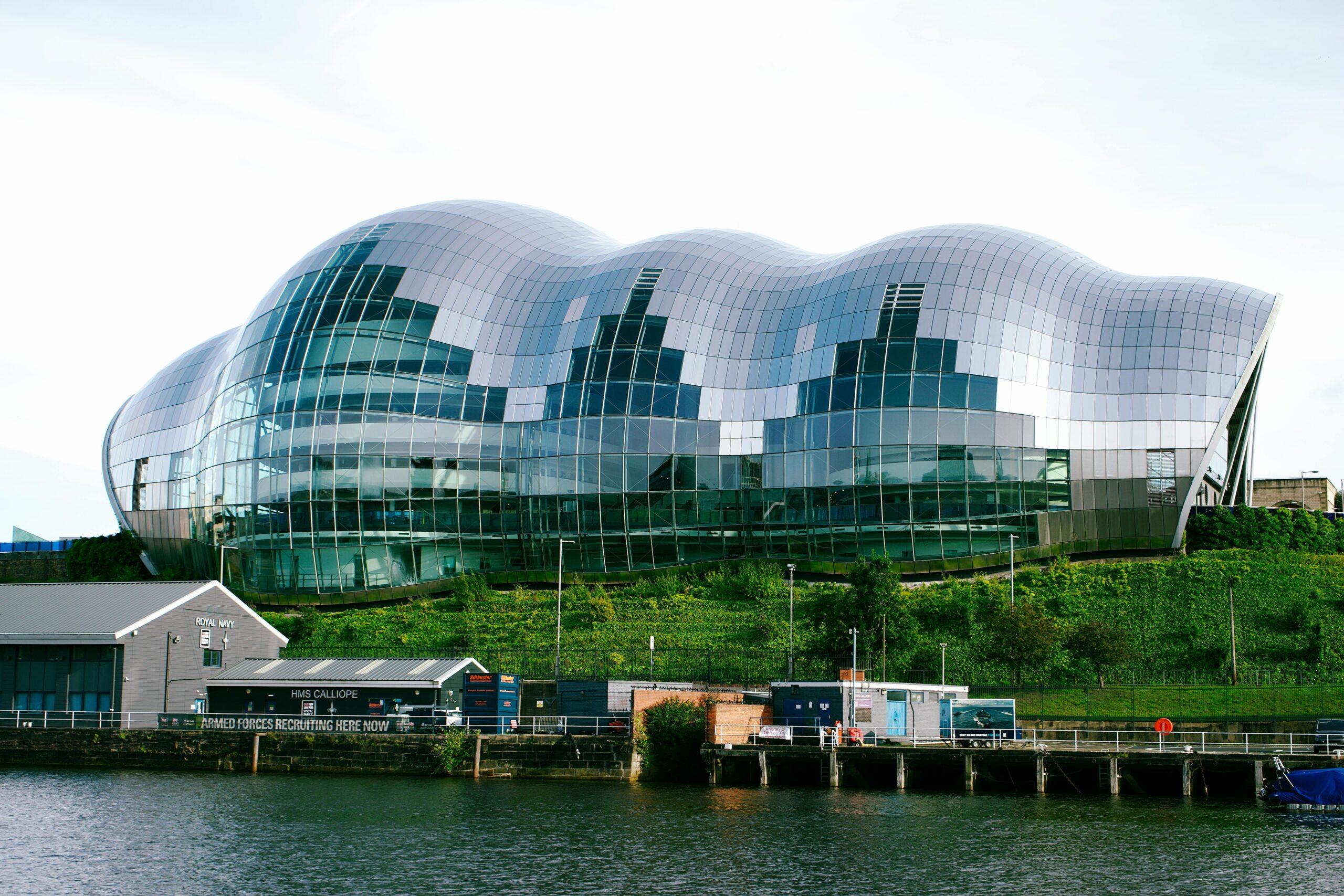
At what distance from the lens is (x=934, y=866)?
127 feet

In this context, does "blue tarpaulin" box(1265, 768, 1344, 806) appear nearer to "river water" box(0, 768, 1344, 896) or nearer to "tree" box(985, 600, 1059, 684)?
"river water" box(0, 768, 1344, 896)

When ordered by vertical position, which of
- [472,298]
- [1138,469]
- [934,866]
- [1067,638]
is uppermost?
[472,298]

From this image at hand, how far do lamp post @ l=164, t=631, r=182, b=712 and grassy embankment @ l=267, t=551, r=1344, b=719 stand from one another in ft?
48.5

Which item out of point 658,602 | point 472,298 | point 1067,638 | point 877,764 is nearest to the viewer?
point 877,764

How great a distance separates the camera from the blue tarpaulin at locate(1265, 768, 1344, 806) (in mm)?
51000

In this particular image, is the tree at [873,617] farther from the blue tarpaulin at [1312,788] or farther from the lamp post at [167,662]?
the lamp post at [167,662]

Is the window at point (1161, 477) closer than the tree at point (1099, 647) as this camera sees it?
No

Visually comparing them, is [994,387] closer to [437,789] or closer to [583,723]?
[583,723]

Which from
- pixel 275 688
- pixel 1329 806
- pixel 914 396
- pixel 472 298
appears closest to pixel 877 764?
pixel 1329 806

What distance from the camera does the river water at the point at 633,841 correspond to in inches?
1428

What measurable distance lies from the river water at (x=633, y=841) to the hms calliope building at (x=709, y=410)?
39340 millimetres

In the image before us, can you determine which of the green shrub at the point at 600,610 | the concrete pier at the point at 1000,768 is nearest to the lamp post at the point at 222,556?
the green shrub at the point at 600,610

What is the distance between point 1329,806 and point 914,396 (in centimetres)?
4493

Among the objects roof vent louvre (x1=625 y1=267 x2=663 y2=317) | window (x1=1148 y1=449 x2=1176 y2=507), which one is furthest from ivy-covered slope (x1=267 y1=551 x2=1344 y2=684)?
roof vent louvre (x1=625 y1=267 x2=663 y2=317)
